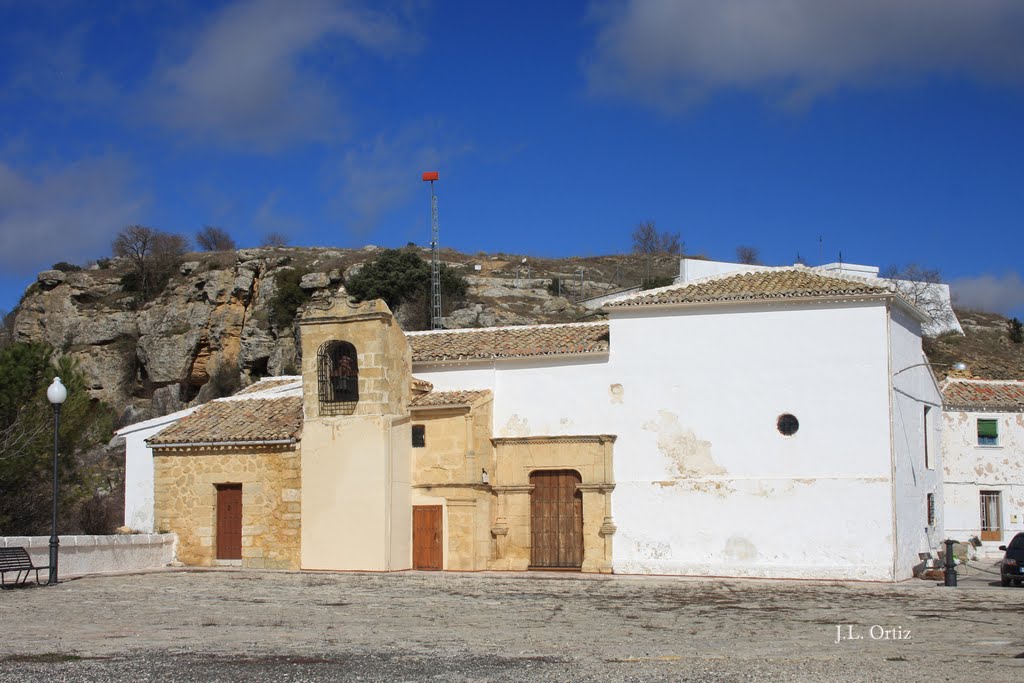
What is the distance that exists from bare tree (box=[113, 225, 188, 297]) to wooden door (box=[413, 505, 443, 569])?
42129 millimetres

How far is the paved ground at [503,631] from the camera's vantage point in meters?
9.76

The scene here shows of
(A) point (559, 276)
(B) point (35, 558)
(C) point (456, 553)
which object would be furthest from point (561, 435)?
(A) point (559, 276)

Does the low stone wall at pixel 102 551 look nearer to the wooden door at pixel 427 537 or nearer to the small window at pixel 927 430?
the wooden door at pixel 427 537

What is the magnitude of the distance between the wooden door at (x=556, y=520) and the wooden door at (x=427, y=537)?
6.99ft

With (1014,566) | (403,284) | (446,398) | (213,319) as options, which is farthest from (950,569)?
(213,319)

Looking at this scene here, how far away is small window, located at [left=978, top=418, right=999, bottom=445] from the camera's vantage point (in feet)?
95.0

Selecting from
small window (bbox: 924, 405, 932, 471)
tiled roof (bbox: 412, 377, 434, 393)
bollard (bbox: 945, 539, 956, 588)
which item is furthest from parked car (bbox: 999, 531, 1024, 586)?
tiled roof (bbox: 412, 377, 434, 393)

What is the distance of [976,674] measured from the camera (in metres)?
9.61

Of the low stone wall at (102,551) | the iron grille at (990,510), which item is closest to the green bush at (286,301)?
the low stone wall at (102,551)

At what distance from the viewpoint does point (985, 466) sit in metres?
28.8

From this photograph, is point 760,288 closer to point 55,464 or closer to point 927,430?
point 927,430

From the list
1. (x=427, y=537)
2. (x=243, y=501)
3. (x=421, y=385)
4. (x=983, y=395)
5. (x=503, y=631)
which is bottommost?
(x=503, y=631)

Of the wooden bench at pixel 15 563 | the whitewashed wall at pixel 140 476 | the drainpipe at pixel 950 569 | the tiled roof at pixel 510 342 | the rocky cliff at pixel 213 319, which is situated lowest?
the drainpipe at pixel 950 569

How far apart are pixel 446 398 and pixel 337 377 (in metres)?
2.56
